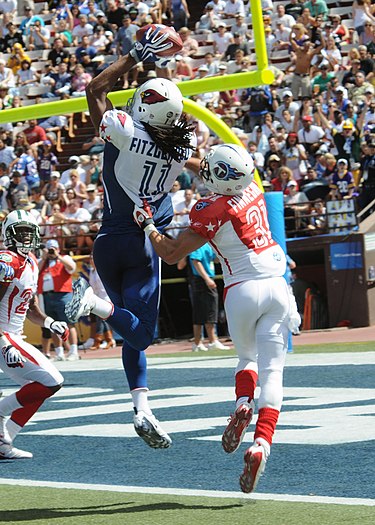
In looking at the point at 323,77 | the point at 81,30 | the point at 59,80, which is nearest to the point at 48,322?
the point at 323,77

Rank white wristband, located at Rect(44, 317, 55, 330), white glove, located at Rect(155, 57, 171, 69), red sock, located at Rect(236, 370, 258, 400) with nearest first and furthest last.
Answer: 1. red sock, located at Rect(236, 370, 258, 400)
2. white glove, located at Rect(155, 57, 171, 69)
3. white wristband, located at Rect(44, 317, 55, 330)

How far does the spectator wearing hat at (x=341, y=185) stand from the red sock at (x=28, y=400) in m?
9.46

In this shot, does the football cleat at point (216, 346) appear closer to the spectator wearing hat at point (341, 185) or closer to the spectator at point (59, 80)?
the spectator wearing hat at point (341, 185)

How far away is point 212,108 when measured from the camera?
61.6 ft

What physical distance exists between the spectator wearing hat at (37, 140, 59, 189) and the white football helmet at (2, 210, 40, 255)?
501 inches

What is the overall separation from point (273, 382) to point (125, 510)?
90cm

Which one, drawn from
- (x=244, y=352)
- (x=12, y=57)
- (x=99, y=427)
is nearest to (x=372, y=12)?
(x=12, y=57)

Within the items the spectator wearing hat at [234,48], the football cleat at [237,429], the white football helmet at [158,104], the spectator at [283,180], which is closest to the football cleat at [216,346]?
the spectator at [283,180]

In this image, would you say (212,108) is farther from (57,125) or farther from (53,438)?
(53,438)

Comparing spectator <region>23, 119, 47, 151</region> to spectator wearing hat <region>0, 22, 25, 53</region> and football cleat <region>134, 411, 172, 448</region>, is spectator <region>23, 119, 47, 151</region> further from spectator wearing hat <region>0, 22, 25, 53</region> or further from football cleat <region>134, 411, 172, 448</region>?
football cleat <region>134, 411, 172, 448</region>

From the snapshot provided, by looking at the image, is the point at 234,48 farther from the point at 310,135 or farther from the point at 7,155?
the point at 7,155

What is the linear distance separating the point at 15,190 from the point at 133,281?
1362cm

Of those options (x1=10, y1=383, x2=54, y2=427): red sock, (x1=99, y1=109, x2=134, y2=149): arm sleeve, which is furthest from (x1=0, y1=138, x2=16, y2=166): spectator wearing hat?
(x1=99, y1=109, x2=134, y2=149): arm sleeve

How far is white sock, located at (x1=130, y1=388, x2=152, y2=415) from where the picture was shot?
6.37m
